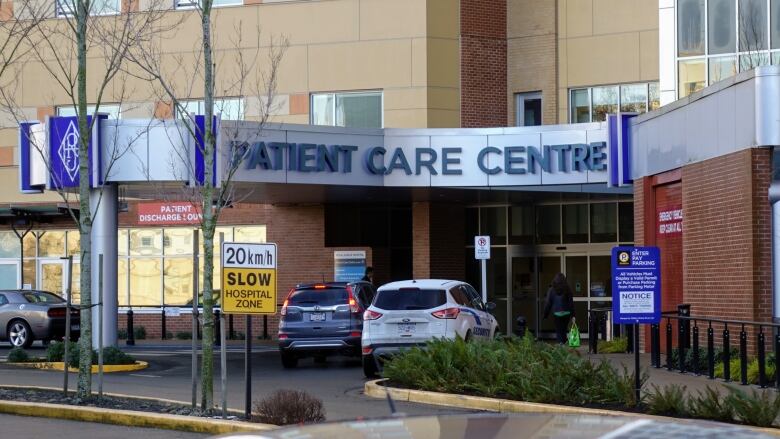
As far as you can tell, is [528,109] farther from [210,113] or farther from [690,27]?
[210,113]

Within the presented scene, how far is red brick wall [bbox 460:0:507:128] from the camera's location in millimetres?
36625

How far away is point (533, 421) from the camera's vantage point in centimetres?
334

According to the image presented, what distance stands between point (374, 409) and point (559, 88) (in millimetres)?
21766

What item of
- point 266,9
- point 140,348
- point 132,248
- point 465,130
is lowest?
point 140,348

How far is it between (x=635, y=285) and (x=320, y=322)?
9791mm

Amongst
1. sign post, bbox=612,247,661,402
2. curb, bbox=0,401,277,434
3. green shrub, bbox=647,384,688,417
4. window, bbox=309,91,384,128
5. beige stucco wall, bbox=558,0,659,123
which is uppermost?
beige stucco wall, bbox=558,0,659,123

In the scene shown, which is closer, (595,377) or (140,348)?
(595,377)

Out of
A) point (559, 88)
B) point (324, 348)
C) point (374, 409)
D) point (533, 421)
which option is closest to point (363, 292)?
point (324, 348)

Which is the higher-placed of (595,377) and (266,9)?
(266,9)

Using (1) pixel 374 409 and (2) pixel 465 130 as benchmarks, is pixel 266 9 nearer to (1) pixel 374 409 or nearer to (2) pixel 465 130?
(2) pixel 465 130

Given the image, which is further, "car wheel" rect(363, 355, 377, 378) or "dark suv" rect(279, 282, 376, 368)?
"dark suv" rect(279, 282, 376, 368)

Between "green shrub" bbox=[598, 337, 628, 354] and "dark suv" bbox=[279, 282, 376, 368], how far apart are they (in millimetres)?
5270

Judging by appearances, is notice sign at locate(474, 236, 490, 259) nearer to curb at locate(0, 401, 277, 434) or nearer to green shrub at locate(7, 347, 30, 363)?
green shrub at locate(7, 347, 30, 363)

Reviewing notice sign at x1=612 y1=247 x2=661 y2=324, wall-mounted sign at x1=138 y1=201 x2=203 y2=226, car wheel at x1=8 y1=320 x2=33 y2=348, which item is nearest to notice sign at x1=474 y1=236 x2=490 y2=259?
car wheel at x1=8 y1=320 x2=33 y2=348
